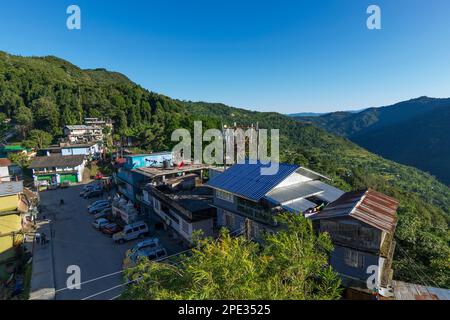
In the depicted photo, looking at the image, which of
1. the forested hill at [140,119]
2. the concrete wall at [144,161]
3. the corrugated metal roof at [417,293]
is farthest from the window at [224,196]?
the forested hill at [140,119]

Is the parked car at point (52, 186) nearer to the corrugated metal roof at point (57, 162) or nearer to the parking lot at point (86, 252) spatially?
the corrugated metal roof at point (57, 162)

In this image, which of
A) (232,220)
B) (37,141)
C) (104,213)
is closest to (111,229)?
(104,213)

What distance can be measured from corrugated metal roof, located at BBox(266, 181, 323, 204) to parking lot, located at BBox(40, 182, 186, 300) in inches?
363

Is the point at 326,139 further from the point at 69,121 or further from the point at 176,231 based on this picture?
the point at 176,231

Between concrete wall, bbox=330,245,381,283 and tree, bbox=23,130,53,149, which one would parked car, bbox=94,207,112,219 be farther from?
tree, bbox=23,130,53,149

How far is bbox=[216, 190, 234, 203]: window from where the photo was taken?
17545 millimetres

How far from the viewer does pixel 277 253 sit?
7.18 m

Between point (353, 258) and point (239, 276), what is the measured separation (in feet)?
28.3

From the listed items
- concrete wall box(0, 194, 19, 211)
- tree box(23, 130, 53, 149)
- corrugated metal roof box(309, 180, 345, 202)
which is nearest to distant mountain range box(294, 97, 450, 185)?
corrugated metal roof box(309, 180, 345, 202)

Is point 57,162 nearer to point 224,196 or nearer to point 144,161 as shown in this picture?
point 144,161

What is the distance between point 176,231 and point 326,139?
14932cm

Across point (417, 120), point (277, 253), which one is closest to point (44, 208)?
point (277, 253)

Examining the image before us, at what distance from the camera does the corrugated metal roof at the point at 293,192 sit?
14745mm
